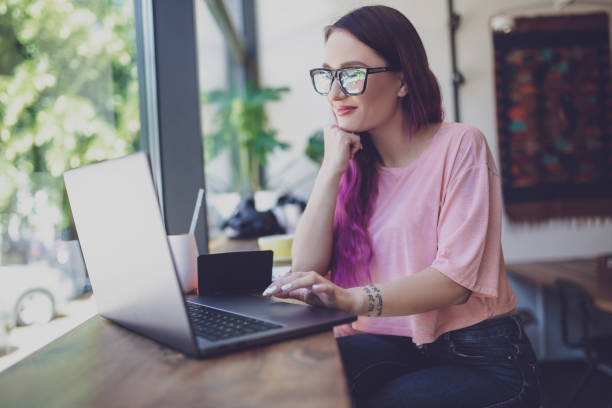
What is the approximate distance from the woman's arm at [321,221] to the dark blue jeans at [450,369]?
0.21 meters

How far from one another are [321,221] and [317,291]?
1.30ft

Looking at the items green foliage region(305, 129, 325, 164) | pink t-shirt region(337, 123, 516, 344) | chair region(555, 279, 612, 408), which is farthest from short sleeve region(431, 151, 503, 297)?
green foliage region(305, 129, 325, 164)

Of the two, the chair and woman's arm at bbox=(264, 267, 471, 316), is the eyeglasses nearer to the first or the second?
woman's arm at bbox=(264, 267, 471, 316)

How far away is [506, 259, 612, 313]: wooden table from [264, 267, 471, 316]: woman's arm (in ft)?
4.18

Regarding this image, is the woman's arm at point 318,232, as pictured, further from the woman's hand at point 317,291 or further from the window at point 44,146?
the window at point 44,146

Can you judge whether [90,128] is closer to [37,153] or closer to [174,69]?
[37,153]

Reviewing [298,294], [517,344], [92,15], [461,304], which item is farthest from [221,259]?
[92,15]

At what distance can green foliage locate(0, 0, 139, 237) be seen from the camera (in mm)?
871

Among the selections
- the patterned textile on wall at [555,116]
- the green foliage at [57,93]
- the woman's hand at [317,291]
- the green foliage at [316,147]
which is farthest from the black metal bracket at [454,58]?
the woman's hand at [317,291]

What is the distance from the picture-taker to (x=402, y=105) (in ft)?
4.17

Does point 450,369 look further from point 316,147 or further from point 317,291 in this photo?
point 316,147

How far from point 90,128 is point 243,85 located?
9.75 feet

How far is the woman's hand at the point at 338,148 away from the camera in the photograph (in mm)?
1229

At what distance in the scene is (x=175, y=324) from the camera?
0.62 metres
